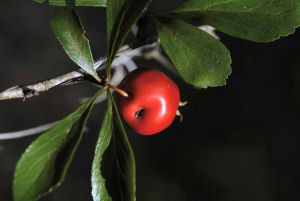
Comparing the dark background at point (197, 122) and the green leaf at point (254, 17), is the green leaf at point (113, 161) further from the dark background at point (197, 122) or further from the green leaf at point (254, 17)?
the dark background at point (197, 122)

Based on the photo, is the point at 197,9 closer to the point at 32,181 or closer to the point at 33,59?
the point at 32,181

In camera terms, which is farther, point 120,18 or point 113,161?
point 113,161

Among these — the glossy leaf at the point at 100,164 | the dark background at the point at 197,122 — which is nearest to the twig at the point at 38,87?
the glossy leaf at the point at 100,164

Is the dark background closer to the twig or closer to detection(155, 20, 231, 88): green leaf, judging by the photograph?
detection(155, 20, 231, 88): green leaf

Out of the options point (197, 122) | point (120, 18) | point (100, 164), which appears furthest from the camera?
point (197, 122)

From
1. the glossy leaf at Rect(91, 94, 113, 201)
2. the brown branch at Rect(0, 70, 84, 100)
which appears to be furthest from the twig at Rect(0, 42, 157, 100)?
the glossy leaf at Rect(91, 94, 113, 201)

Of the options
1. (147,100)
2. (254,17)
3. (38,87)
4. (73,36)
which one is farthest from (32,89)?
(254,17)

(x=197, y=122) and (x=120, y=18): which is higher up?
(x=120, y=18)

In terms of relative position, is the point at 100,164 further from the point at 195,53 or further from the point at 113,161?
the point at 195,53
